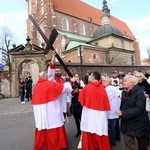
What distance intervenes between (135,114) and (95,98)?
1164 mm

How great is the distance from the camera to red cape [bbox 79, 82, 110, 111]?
5641 mm

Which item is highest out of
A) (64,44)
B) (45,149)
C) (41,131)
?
(64,44)

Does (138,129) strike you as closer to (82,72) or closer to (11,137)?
(11,137)

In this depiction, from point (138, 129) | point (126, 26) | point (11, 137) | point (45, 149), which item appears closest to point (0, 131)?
point (11, 137)

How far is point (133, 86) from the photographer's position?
16.1 feet

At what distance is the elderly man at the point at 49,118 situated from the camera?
5.96m

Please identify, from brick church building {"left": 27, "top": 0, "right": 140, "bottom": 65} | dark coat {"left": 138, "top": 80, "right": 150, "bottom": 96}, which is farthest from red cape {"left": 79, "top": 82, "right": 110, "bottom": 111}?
brick church building {"left": 27, "top": 0, "right": 140, "bottom": 65}

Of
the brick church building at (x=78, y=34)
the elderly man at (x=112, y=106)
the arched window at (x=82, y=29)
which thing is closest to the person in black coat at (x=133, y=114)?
the elderly man at (x=112, y=106)

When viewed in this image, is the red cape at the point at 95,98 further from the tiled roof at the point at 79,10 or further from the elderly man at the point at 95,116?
the tiled roof at the point at 79,10

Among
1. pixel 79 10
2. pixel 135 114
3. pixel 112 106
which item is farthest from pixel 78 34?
pixel 135 114

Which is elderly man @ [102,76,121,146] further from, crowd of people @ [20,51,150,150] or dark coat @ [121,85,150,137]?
dark coat @ [121,85,150,137]

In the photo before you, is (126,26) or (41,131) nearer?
(41,131)

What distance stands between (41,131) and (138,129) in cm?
237

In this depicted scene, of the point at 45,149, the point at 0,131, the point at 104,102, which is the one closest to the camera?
the point at 104,102
